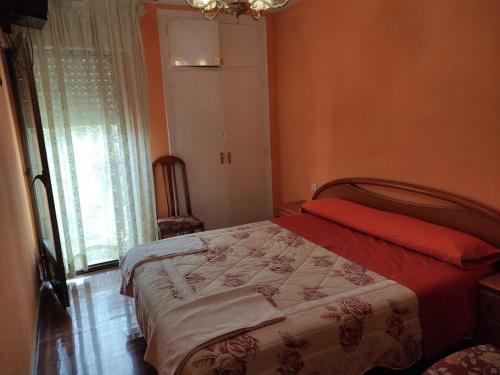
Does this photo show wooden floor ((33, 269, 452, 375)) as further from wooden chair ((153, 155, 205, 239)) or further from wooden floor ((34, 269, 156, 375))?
wooden chair ((153, 155, 205, 239))

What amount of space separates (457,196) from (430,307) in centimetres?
87

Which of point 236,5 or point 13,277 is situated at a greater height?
point 236,5

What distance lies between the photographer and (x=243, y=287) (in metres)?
1.76

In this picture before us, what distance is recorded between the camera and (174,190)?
3826mm

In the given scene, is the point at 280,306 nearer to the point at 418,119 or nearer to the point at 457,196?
the point at 457,196

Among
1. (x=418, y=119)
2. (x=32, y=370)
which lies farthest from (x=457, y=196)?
(x=32, y=370)

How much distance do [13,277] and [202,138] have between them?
2369 mm

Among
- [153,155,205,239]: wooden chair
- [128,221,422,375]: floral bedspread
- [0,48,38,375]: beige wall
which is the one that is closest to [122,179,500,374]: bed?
[128,221,422,375]: floral bedspread

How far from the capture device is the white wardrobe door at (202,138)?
3.76 metres

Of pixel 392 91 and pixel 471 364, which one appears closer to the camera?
A: pixel 471 364

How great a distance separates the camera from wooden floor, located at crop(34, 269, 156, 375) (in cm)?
214

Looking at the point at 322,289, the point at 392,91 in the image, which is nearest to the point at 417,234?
the point at 322,289

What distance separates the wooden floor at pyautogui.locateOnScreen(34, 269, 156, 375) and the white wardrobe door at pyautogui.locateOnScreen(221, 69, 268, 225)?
171 centimetres

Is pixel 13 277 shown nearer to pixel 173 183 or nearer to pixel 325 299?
pixel 325 299
